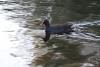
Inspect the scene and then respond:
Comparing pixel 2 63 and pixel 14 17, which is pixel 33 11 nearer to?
pixel 14 17

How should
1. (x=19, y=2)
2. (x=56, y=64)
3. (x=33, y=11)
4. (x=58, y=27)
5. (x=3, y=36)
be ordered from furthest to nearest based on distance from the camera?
(x=19, y=2) → (x=33, y=11) → (x=3, y=36) → (x=58, y=27) → (x=56, y=64)

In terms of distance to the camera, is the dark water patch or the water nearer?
the dark water patch

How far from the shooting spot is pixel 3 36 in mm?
12164

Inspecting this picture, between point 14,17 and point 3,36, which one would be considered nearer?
point 3,36

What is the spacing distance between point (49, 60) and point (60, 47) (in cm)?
113

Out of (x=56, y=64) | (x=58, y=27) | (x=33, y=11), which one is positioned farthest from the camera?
(x=33, y=11)

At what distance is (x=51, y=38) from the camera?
11516mm

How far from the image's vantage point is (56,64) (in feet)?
29.9

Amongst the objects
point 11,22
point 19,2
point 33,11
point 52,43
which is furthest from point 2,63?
point 19,2

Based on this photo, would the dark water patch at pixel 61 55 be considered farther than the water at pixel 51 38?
No

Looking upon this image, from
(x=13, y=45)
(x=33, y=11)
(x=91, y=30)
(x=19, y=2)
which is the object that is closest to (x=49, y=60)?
(x=13, y=45)

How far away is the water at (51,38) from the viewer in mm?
9539

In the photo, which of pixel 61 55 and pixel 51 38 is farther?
pixel 51 38

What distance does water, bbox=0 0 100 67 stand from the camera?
31.3 feet
